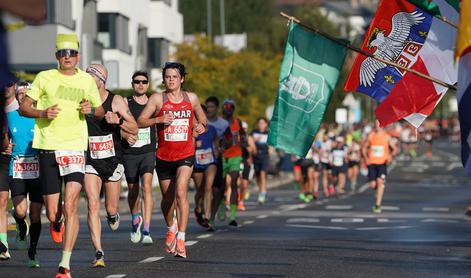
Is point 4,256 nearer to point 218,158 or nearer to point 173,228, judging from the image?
point 173,228

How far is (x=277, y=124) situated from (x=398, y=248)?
1.97 metres

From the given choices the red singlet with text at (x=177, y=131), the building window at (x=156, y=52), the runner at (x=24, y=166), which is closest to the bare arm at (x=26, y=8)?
the runner at (x=24, y=166)

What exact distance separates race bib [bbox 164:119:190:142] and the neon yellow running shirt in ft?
10.5

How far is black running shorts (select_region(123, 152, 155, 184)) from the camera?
732 inches

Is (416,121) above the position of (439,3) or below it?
below

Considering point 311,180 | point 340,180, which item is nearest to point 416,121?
point 311,180

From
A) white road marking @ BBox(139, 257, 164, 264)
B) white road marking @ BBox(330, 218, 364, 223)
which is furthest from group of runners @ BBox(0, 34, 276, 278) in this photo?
white road marking @ BBox(330, 218, 364, 223)

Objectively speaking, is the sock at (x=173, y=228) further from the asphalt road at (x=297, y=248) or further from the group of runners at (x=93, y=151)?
the asphalt road at (x=297, y=248)

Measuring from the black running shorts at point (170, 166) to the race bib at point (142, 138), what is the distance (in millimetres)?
1172

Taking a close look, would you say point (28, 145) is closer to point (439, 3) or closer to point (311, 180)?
point (439, 3)

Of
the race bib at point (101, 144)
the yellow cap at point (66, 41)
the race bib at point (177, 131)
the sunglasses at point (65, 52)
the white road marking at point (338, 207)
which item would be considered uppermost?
the yellow cap at point (66, 41)

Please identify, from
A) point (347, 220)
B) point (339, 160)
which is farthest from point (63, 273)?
point (339, 160)

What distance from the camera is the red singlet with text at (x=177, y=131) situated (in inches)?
674

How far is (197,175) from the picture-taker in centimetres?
2238
